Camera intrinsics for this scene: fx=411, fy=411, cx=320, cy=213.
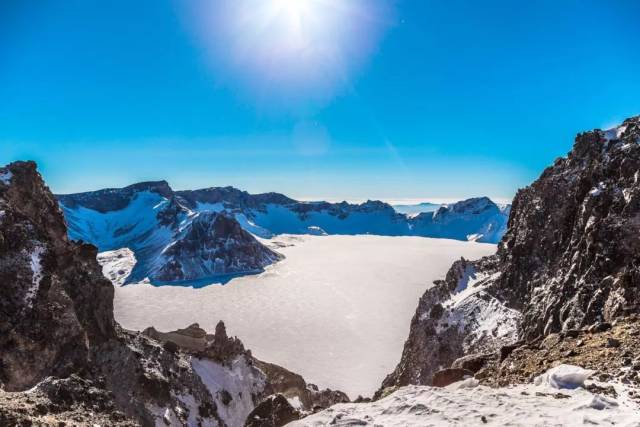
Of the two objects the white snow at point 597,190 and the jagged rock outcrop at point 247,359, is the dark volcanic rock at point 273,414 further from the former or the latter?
the white snow at point 597,190

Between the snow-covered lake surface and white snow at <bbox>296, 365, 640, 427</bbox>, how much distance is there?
4994cm

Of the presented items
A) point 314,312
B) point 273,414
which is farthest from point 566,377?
point 314,312

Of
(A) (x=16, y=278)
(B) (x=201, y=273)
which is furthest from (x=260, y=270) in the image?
(A) (x=16, y=278)

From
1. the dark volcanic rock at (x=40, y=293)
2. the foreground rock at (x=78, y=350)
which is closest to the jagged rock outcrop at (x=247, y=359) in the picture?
the foreground rock at (x=78, y=350)

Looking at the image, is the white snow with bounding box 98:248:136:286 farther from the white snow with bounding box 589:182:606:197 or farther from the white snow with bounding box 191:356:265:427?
the white snow with bounding box 589:182:606:197

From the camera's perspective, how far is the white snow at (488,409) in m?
10.3

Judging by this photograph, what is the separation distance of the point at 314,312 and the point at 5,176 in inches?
3559

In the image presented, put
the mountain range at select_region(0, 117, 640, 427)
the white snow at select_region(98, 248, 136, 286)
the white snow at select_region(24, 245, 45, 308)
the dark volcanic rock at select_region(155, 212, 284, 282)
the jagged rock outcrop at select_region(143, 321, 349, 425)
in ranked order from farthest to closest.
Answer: the dark volcanic rock at select_region(155, 212, 284, 282), the white snow at select_region(98, 248, 136, 286), the jagged rock outcrop at select_region(143, 321, 349, 425), the white snow at select_region(24, 245, 45, 308), the mountain range at select_region(0, 117, 640, 427)

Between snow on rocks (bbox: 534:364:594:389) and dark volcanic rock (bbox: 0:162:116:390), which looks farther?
dark volcanic rock (bbox: 0:162:116:390)

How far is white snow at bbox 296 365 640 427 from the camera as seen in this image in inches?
407

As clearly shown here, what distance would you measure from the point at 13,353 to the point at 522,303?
43.5 metres

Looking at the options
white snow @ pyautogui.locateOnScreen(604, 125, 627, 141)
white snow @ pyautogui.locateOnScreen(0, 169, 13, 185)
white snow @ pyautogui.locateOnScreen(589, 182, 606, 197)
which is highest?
white snow @ pyautogui.locateOnScreen(604, 125, 627, 141)

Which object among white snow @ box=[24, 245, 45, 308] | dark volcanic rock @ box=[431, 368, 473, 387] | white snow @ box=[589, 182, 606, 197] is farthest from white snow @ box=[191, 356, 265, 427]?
white snow @ box=[589, 182, 606, 197]

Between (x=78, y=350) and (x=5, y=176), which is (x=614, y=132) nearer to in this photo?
(x=78, y=350)
